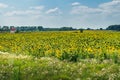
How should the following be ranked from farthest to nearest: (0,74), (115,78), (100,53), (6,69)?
1. (100,53)
2. (6,69)
3. (0,74)
4. (115,78)

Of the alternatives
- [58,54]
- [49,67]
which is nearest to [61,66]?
[49,67]

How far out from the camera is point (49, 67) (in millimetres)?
16734

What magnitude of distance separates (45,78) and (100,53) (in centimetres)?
972

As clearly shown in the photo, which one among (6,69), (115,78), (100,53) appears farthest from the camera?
(100,53)

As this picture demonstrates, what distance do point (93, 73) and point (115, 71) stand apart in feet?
2.90

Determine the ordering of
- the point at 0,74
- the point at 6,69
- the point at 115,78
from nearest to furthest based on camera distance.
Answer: the point at 115,78 → the point at 0,74 → the point at 6,69

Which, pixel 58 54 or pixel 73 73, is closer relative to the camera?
pixel 73 73

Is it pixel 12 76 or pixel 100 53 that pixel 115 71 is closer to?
pixel 12 76

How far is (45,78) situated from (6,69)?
7.57 feet

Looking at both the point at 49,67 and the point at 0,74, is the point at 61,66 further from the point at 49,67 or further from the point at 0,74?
the point at 0,74

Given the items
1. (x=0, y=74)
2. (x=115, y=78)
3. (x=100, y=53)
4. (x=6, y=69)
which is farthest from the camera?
(x=100, y=53)

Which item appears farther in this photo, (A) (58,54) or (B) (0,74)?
(A) (58,54)

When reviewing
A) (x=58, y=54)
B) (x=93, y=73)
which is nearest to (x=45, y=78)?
(x=93, y=73)

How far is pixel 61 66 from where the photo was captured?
17.0 meters
